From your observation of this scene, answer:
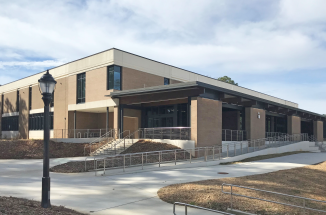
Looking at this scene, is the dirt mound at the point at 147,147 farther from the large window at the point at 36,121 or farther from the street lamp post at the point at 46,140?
the large window at the point at 36,121

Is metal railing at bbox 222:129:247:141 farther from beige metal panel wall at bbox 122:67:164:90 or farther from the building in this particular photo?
beige metal panel wall at bbox 122:67:164:90

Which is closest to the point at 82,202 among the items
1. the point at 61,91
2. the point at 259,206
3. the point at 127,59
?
the point at 259,206

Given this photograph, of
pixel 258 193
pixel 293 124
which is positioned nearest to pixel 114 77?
pixel 258 193

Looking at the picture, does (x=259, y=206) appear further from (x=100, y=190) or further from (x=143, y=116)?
(x=143, y=116)

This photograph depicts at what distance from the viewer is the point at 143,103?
30.0 m

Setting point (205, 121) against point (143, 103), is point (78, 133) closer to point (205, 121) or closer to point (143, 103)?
point (143, 103)

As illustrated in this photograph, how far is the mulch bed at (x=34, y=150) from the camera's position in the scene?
22.7 meters

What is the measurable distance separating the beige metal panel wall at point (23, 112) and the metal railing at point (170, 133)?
76.2 feet

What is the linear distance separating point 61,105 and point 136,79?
995cm

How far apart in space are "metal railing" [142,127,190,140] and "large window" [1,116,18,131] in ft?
A: 91.2

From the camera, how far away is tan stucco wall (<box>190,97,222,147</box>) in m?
22.1

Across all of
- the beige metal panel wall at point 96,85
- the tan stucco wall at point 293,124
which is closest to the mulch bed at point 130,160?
the beige metal panel wall at point 96,85

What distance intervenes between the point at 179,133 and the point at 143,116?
8.52 meters

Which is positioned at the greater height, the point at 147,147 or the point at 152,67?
the point at 152,67
